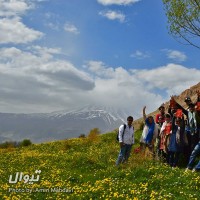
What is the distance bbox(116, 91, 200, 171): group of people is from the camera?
19850 mm

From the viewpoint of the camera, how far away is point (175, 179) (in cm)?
1623

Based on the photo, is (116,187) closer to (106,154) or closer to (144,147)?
(144,147)

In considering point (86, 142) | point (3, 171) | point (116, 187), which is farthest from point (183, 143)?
point (86, 142)

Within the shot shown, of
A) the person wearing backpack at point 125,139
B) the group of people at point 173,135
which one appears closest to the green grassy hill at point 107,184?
the person wearing backpack at point 125,139

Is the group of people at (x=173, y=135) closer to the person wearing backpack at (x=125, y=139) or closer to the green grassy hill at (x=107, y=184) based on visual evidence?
the person wearing backpack at (x=125, y=139)

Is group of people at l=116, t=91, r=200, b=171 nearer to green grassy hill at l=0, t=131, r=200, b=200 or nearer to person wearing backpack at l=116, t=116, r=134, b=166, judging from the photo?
person wearing backpack at l=116, t=116, r=134, b=166

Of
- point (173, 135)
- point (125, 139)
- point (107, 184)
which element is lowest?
point (107, 184)

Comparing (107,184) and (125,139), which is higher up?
(125,139)

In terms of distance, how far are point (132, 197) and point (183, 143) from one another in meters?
7.61

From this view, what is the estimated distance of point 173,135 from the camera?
20.8 meters

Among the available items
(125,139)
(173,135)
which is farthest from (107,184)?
(125,139)

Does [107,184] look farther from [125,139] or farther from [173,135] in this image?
[125,139]

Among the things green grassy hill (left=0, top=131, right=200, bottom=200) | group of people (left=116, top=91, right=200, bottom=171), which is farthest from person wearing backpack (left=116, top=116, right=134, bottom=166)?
green grassy hill (left=0, top=131, right=200, bottom=200)

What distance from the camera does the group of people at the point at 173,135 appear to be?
19850 millimetres
